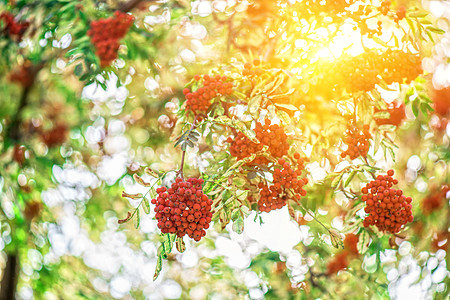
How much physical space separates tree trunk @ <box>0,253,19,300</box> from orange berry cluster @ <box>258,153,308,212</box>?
7.46 ft

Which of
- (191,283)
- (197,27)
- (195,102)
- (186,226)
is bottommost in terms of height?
(191,283)

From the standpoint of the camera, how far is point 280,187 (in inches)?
57.9

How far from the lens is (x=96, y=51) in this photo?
2.00 metres

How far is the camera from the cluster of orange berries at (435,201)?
2.27 meters

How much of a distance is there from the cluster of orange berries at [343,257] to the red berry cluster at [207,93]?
4.17 ft

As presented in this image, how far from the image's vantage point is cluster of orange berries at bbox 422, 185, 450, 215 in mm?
2271

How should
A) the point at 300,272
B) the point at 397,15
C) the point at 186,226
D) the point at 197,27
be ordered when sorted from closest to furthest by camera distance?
1. the point at 186,226
2. the point at 397,15
3. the point at 300,272
4. the point at 197,27

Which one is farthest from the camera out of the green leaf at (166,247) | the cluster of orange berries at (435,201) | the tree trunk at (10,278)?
the tree trunk at (10,278)

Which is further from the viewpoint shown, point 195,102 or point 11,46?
point 11,46

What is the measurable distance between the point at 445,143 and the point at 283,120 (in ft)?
3.79

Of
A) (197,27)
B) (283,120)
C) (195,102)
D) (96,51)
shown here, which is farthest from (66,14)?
(283,120)

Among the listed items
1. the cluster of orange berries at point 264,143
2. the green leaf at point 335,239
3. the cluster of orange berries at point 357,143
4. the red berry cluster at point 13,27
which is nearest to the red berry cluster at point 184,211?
the cluster of orange berries at point 264,143

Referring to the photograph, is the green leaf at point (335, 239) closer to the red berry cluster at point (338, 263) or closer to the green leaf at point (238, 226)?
the green leaf at point (238, 226)

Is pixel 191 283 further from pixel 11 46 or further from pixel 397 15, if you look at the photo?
pixel 397 15
